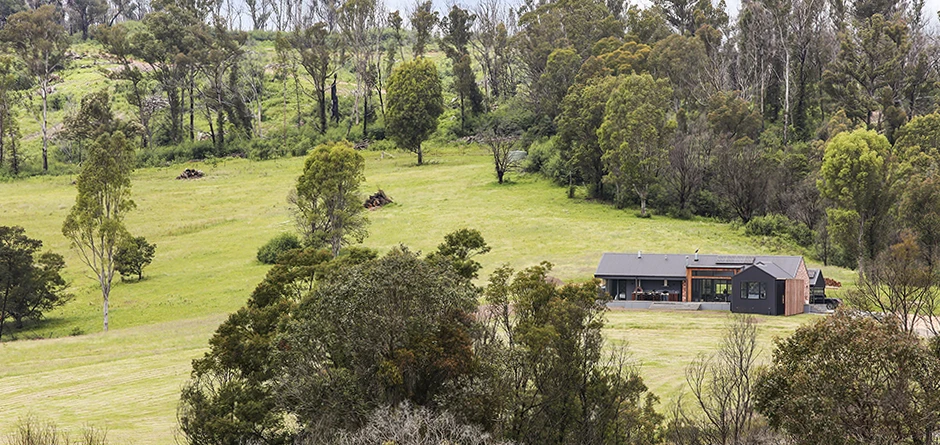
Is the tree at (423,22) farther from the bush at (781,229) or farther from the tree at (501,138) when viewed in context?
the bush at (781,229)

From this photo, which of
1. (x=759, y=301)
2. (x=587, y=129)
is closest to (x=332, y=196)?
(x=759, y=301)

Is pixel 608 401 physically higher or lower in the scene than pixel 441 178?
lower

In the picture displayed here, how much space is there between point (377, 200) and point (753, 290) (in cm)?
3298

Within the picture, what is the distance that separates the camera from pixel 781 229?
65.8 meters

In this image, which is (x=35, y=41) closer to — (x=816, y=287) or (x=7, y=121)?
(x=7, y=121)

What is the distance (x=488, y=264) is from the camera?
5700 centimetres

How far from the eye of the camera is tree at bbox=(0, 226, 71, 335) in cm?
4831

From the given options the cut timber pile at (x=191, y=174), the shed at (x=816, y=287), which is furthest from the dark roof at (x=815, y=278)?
the cut timber pile at (x=191, y=174)

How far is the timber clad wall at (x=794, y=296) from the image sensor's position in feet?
162

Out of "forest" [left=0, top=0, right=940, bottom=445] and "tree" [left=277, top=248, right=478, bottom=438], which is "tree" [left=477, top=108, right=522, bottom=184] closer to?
"forest" [left=0, top=0, right=940, bottom=445]

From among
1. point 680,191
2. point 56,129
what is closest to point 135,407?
point 680,191

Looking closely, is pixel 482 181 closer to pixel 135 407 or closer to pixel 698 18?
pixel 698 18

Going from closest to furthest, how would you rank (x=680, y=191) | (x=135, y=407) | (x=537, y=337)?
1. (x=537, y=337)
2. (x=135, y=407)
3. (x=680, y=191)

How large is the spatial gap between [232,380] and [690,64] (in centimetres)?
6842
